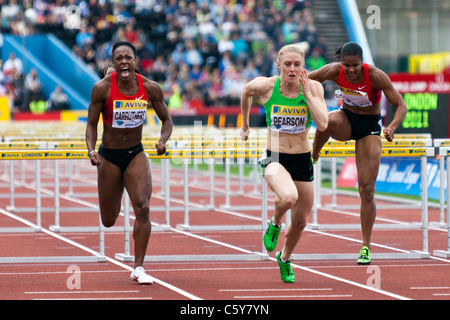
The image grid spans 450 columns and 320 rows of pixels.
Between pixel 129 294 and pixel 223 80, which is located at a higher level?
pixel 223 80

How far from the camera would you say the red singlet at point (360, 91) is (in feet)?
34.2

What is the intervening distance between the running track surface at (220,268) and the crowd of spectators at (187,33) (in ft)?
68.1

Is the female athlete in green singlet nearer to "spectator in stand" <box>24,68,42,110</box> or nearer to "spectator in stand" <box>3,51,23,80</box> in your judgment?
"spectator in stand" <box>24,68,42,110</box>

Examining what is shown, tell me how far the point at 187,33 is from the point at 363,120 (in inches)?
1194

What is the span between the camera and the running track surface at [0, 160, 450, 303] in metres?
9.02

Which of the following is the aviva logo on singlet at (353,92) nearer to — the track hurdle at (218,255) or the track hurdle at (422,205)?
the track hurdle at (422,205)

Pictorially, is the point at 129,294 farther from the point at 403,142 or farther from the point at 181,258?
the point at 403,142

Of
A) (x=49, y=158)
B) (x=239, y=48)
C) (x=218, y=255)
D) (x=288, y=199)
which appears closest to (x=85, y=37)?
(x=239, y=48)

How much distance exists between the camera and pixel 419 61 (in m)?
37.9

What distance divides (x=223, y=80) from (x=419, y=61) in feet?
22.9

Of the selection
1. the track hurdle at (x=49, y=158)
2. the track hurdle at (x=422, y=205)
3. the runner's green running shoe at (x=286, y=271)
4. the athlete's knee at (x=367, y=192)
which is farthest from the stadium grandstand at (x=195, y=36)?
the runner's green running shoe at (x=286, y=271)

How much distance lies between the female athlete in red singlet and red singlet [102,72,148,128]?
1.74 m

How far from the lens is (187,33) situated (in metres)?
40.6

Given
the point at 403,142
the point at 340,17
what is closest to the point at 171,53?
the point at 340,17
